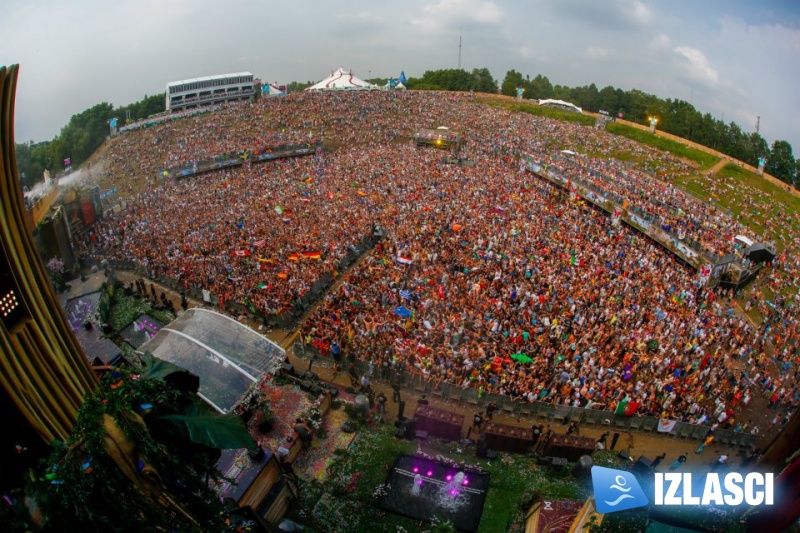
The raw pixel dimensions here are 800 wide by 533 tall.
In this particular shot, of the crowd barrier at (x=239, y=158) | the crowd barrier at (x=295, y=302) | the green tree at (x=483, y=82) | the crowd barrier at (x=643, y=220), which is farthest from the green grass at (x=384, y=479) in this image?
the green tree at (x=483, y=82)

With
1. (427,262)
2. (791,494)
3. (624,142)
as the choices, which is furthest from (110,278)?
(624,142)

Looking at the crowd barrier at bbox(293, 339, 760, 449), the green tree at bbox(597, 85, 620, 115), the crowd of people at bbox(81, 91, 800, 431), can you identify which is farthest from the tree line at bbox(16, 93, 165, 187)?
the green tree at bbox(597, 85, 620, 115)

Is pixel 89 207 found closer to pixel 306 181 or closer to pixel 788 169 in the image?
pixel 306 181

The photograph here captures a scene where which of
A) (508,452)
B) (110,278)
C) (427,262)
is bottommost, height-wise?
(508,452)

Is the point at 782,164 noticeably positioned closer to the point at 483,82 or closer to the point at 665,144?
the point at 665,144

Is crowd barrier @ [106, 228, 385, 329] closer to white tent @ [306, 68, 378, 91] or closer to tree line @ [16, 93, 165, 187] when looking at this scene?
tree line @ [16, 93, 165, 187]

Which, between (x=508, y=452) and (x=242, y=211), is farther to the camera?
(x=242, y=211)

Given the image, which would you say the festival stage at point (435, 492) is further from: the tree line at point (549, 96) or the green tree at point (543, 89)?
the green tree at point (543, 89)
